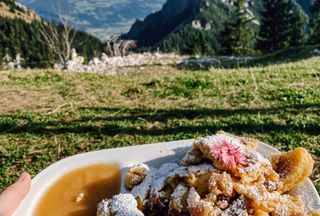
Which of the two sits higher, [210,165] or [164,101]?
[210,165]

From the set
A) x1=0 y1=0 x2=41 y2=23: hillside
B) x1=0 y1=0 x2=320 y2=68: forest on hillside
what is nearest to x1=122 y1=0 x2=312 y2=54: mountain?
x1=0 y1=0 x2=41 y2=23: hillside

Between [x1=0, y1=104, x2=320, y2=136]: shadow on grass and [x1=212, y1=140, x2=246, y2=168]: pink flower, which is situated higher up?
[x1=212, y1=140, x2=246, y2=168]: pink flower

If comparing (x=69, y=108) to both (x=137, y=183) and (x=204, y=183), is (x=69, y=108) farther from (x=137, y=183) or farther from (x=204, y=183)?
(x=204, y=183)

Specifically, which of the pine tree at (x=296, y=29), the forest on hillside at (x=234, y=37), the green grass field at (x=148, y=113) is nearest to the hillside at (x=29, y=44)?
the forest on hillside at (x=234, y=37)

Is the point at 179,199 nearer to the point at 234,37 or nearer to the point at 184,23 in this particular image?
the point at 234,37

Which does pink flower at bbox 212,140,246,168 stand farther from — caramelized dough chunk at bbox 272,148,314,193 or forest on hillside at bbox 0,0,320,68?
forest on hillside at bbox 0,0,320,68

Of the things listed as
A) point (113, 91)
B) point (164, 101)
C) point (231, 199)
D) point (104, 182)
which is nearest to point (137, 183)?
point (104, 182)

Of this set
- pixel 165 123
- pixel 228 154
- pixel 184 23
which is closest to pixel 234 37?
pixel 165 123
